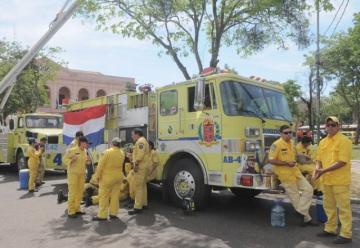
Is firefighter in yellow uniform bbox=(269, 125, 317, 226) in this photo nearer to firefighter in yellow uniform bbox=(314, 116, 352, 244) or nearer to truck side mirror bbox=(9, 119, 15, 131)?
firefighter in yellow uniform bbox=(314, 116, 352, 244)

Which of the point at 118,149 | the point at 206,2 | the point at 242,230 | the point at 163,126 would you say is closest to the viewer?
the point at 242,230

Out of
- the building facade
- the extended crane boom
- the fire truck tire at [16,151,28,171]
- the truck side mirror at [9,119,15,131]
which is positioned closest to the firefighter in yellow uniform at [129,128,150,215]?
the extended crane boom

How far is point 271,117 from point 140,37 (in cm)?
659

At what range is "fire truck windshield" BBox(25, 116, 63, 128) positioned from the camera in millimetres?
17609

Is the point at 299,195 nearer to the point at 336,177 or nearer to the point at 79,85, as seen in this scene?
the point at 336,177

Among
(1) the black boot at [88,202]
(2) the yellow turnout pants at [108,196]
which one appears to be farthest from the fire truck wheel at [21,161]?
(2) the yellow turnout pants at [108,196]

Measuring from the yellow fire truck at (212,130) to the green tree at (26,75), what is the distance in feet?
79.4

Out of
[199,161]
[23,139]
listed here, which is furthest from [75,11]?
[199,161]

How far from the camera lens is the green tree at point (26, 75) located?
3228 centimetres

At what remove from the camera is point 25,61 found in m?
16.0

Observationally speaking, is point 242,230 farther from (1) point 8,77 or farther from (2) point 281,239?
(1) point 8,77

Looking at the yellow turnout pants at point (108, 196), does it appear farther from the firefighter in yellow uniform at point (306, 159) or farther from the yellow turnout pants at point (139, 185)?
the firefighter in yellow uniform at point (306, 159)

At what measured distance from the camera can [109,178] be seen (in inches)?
328

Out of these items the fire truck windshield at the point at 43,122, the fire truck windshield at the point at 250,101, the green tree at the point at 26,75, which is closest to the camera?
the fire truck windshield at the point at 250,101
